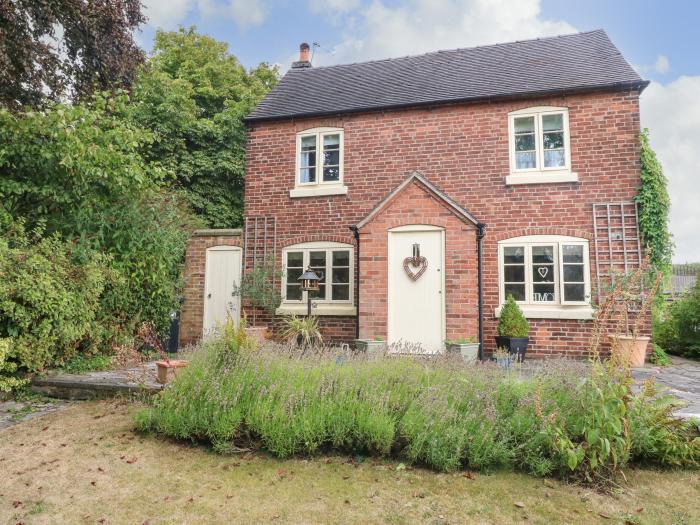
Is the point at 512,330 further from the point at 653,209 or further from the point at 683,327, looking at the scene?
the point at 683,327

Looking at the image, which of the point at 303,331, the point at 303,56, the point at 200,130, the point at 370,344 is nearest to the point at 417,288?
the point at 370,344

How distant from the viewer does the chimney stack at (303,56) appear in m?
13.9

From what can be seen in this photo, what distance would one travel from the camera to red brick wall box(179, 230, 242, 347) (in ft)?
37.0

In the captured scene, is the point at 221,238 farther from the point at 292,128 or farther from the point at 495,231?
the point at 495,231

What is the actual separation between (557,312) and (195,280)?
840 centimetres

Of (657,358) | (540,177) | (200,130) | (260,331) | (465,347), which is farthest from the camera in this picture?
(200,130)

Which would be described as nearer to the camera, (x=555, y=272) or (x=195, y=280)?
(x=555, y=272)

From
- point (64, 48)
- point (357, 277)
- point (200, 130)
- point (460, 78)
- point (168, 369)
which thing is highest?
point (200, 130)

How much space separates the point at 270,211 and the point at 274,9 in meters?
4.49

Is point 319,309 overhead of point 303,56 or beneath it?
beneath

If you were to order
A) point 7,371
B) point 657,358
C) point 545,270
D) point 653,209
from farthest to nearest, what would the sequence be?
point 545,270 → point 653,209 → point 657,358 → point 7,371

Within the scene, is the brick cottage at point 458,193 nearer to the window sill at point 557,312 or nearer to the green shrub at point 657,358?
the window sill at point 557,312

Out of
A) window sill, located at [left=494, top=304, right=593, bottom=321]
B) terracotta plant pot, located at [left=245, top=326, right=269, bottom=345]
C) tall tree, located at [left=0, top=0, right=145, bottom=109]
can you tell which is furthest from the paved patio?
tall tree, located at [left=0, top=0, right=145, bottom=109]

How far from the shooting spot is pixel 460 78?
35.8 feet
